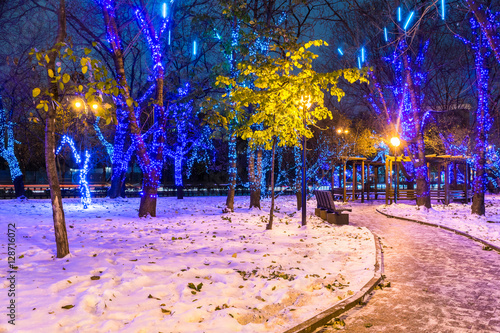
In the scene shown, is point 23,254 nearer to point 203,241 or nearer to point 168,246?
point 168,246

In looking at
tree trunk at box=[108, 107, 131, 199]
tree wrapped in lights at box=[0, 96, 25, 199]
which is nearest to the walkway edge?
tree trunk at box=[108, 107, 131, 199]

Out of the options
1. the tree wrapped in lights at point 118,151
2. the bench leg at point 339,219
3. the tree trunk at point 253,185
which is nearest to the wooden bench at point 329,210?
the bench leg at point 339,219

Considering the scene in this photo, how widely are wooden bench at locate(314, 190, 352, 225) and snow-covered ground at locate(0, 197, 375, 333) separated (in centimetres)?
264

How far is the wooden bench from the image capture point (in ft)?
41.9

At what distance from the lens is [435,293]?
17.8 feet

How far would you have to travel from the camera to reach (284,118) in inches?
441

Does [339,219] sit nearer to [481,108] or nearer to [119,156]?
[481,108]

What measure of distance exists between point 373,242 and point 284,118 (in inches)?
171

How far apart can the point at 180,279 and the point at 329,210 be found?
913cm

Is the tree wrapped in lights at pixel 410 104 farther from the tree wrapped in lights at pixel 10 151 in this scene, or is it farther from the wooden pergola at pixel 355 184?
the tree wrapped in lights at pixel 10 151

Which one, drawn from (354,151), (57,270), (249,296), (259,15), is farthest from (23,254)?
(354,151)

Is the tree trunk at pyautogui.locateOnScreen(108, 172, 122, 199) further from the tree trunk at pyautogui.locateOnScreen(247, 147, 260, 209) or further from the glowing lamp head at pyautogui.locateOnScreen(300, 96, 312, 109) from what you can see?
the glowing lamp head at pyautogui.locateOnScreen(300, 96, 312, 109)

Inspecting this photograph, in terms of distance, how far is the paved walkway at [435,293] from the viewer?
4308 millimetres

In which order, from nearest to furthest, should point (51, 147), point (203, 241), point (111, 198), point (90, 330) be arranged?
point (90, 330), point (51, 147), point (203, 241), point (111, 198)
